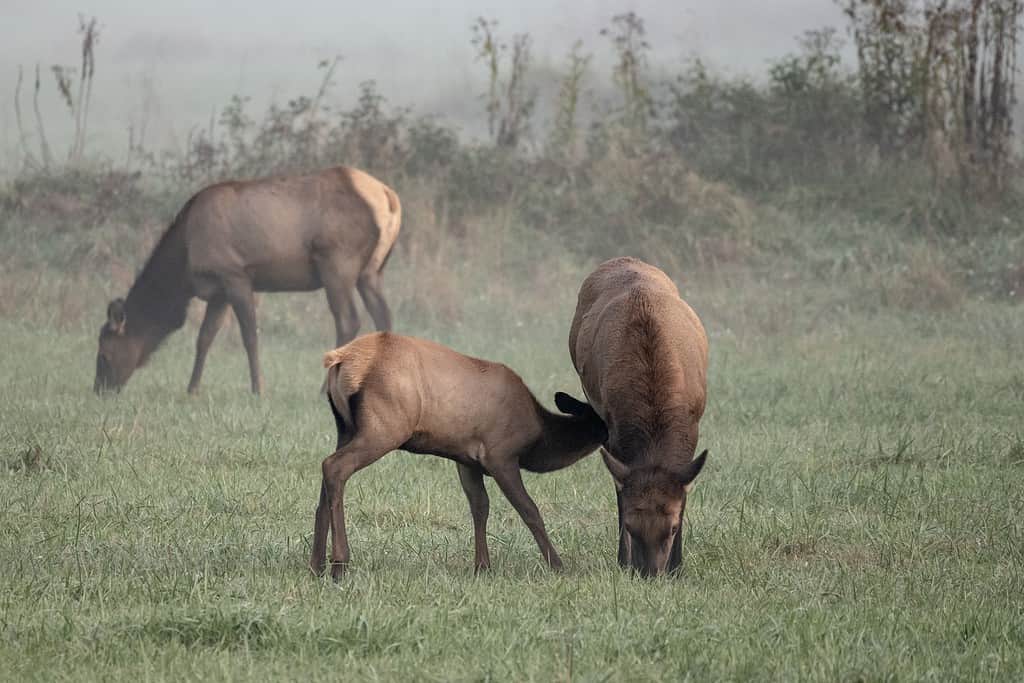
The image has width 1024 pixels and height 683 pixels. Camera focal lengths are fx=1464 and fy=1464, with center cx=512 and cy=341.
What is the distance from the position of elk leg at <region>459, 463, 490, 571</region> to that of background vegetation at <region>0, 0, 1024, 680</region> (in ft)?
0.44

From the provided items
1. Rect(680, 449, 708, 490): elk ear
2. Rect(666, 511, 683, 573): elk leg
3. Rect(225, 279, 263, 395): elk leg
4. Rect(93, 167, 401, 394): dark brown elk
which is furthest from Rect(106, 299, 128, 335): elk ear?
Rect(680, 449, 708, 490): elk ear

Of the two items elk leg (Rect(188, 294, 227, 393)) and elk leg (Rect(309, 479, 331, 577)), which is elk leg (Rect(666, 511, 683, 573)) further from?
elk leg (Rect(188, 294, 227, 393))

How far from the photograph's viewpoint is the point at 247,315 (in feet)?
44.9

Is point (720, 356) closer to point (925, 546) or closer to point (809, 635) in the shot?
point (925, 546)

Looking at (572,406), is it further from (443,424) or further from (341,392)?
(341,392)

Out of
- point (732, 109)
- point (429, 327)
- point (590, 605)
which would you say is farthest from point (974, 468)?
point (732, 109)

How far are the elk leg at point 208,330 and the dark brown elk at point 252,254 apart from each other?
0.04ft

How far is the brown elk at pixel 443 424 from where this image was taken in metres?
6.54

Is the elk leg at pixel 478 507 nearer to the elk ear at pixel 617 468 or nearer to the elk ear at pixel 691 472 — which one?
the elk ear at pixel 617 468

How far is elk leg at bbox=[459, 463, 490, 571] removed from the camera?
676 centimetres

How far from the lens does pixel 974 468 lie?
8930 millimetres

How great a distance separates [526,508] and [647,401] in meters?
0.75

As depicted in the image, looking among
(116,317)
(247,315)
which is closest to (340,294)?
(247,315)

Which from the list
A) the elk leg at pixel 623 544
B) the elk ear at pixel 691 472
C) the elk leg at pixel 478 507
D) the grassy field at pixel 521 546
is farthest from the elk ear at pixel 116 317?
the elk ear at pixel 691 472
